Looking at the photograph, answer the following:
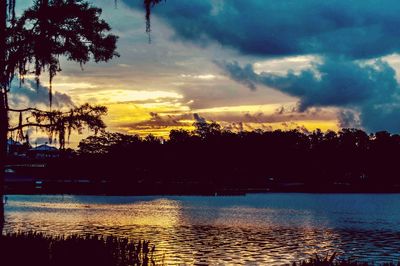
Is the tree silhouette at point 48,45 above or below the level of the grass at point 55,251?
above

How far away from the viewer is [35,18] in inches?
945

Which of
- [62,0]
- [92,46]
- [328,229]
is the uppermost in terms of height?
[62,0]

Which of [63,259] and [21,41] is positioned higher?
[21,41]

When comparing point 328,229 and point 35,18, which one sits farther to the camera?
point 328,229

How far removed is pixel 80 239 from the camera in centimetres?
2694

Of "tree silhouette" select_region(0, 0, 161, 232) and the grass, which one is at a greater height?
"tree silhouette" select_region(0, 0, 161, 232)

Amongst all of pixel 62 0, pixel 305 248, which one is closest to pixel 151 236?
pixel 305 248

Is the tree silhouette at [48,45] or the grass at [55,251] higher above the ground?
the tree silhouette at [48,45]

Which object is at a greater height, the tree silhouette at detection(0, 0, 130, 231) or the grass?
the tree silhouette at detection(0, 0, 130, 231)

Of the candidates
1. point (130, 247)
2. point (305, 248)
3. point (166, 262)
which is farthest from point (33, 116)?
point (305, 248)

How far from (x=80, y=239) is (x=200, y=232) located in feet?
149

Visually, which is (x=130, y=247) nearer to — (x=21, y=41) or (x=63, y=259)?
(x=63, y=259)

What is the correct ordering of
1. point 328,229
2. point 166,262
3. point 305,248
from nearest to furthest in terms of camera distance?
point 166,262
point 305,248
point 328,229

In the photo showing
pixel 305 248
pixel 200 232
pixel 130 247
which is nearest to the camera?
pixel 130 247
